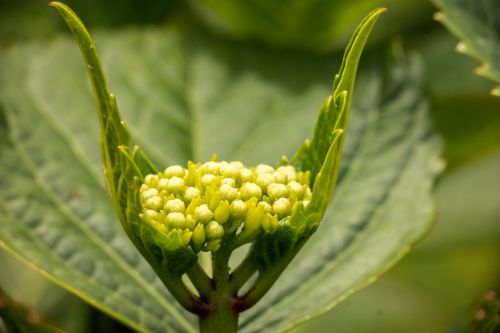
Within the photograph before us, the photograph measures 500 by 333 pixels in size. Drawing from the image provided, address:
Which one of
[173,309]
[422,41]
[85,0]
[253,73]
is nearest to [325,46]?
[253,73]

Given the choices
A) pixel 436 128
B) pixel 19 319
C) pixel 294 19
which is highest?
pixel 294 19

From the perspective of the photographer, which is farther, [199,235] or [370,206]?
[370,206]

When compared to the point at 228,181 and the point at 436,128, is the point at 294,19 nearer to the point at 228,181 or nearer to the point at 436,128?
the point at 436,128

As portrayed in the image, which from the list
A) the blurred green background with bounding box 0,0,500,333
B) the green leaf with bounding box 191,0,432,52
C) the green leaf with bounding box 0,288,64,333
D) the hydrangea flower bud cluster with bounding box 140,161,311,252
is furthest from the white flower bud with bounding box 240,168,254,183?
the green leaf with bounding box 191,0,432,52

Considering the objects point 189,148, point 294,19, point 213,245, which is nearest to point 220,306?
point 213,245

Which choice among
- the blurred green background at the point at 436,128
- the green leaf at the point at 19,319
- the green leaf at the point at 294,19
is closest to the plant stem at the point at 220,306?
the green leaf at the point at 19,319

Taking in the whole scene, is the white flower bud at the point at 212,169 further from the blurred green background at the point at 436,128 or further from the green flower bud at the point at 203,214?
the blurred green background at the point at 436,128
